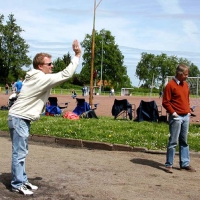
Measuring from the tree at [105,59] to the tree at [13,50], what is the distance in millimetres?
14189

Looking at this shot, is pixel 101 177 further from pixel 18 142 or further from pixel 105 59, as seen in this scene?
pixel 105 59

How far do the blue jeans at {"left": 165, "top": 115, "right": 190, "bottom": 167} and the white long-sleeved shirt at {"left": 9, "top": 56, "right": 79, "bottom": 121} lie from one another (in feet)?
8.70

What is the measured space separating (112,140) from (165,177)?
3.69 metres

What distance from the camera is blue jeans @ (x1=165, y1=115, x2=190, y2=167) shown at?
750 centimetres

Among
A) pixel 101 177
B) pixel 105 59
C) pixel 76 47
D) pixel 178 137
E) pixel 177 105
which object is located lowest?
pixel 101 177

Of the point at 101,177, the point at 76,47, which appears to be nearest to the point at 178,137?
the point at 101,177

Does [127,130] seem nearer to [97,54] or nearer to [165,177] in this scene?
[165,177]

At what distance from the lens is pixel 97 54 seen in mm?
97312

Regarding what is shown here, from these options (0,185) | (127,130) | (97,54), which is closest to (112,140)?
(127,130)

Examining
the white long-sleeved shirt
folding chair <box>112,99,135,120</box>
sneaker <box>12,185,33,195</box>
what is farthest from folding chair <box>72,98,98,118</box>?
the white long-sleeved shirt

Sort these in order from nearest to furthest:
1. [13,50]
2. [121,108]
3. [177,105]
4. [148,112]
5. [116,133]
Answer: [177,105], [116,133], [148,112], [121,108], [13,50]

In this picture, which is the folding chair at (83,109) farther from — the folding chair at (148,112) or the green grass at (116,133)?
the green grass at (116,133)

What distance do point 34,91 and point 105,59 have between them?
9212cm

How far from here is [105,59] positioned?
9731 cm
